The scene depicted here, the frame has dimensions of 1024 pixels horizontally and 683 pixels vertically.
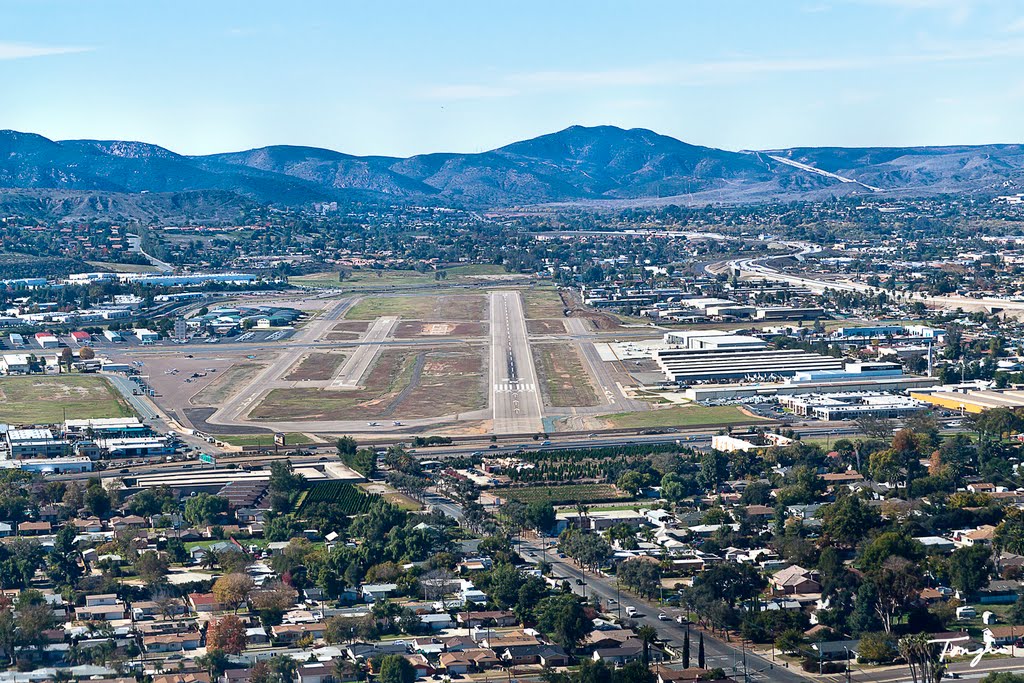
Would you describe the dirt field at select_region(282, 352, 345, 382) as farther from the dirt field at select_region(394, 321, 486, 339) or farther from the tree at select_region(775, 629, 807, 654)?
the tree at select_region(775, 629, 807, 654)

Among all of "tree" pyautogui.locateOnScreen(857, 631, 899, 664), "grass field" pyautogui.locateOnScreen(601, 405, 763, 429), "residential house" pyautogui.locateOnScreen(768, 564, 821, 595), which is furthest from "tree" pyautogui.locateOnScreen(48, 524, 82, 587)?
"grass field" pyautogui.locateOnScreen(601, 405, 763, 429)

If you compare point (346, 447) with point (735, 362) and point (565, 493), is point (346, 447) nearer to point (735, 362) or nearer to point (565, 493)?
point (565, 493)

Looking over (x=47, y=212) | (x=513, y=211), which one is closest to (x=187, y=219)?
(x=47, y=212)

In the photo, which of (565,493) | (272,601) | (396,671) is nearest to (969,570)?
(396,671)

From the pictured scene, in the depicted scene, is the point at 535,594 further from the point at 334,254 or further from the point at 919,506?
the point at 334,254

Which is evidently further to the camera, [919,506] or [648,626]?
[919,506]

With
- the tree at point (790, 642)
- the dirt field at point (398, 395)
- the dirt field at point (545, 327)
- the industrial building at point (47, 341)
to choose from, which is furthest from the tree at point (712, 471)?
the industrial building at point (47, 341)
